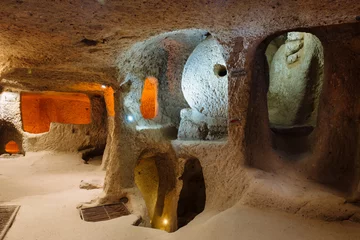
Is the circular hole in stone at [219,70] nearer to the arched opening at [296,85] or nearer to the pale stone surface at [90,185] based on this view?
the arched opening at [296,85]

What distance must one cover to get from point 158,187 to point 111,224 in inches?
124

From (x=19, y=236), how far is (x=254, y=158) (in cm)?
344

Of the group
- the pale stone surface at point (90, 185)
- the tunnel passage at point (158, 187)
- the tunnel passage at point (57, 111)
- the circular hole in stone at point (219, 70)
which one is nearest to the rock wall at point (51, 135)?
the tunnel passage at point (158, 187)

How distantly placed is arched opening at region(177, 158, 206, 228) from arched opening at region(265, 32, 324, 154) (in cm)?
212

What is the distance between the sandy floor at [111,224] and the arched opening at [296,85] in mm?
2554

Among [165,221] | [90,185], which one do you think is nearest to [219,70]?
[90,185]

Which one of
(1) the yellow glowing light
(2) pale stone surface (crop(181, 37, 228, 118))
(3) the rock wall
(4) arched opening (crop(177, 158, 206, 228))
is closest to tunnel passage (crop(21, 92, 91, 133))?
(3) the rock wall

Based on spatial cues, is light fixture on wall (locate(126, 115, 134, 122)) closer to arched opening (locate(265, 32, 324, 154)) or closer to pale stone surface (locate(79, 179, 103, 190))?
pale stone surface (locate(79, 179, 103, 190))

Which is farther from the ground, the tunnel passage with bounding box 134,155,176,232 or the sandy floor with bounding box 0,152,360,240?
the sandy floor with bounding box 0,152,360,240

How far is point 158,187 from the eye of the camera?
22.5ft

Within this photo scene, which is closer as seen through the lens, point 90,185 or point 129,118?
point 129,118

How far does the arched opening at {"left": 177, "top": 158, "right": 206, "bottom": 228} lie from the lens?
634 centimetres

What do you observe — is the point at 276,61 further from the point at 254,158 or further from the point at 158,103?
the point at 254,158

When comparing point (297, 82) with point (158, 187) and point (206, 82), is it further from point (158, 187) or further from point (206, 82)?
point (158, 187)
